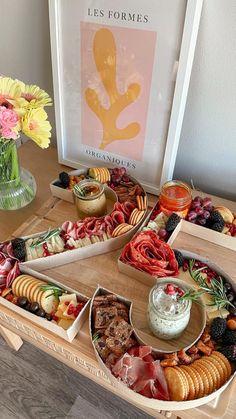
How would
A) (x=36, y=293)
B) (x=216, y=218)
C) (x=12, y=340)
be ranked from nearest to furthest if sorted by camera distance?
(x=36, y=293) → (x=216, y=218) → (x=12, y=340)

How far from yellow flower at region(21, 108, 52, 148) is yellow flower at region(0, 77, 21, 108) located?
5 cm

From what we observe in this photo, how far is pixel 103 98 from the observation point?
0.80 metres

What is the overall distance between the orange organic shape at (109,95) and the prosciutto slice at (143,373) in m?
0.48

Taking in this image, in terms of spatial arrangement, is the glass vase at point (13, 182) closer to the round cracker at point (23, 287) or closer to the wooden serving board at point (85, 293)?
the wooden serving board at point (85, 293)

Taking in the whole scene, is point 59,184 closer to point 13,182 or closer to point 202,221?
point 13,182

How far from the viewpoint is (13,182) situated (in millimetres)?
830

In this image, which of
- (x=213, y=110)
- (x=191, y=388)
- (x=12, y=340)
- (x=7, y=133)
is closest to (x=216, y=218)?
(x=213, y=110)

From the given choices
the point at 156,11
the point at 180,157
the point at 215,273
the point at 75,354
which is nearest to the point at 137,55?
the point at 156,11

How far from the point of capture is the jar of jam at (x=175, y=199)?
29.2 inches

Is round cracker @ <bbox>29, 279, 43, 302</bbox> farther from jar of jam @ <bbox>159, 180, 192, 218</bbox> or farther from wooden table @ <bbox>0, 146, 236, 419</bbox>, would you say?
jar of jam @ <bbox>159, 180, 192, 218</bbox>

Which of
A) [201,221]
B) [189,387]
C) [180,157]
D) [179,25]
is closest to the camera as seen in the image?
[189,387]

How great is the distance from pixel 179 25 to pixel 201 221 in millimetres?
386

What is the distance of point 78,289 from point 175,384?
251 mm

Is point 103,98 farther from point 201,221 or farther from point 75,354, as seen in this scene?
point 75,354
